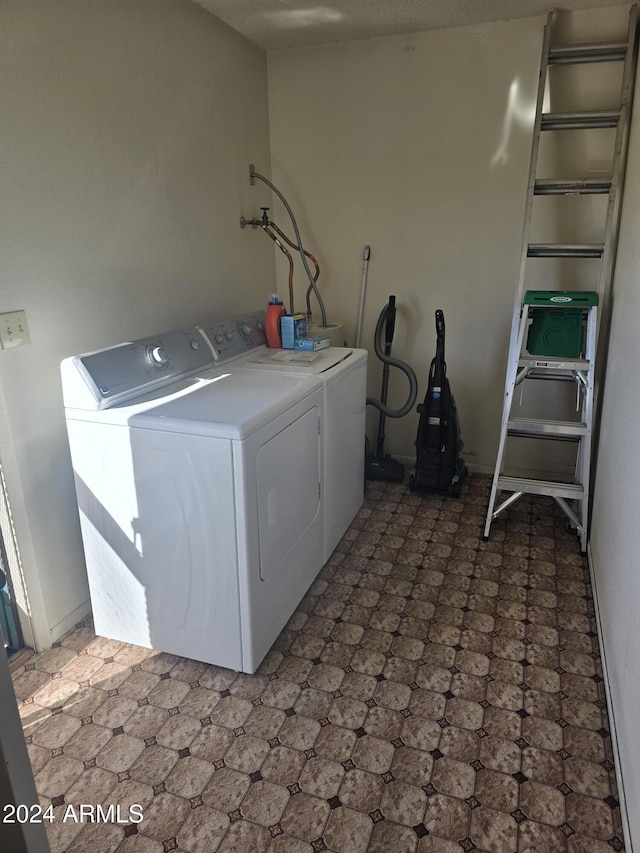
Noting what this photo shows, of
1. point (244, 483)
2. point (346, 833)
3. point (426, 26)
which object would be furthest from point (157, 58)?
point (346, 833)

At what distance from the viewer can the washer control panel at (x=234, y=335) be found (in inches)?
97.5

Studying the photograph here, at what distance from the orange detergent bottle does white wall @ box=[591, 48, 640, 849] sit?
4.91 ft

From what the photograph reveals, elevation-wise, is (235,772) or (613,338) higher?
(613,338)

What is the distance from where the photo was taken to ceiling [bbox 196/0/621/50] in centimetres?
258

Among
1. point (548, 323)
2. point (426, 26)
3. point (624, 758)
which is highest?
point (426, 26)

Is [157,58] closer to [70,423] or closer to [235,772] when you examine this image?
[70,423]

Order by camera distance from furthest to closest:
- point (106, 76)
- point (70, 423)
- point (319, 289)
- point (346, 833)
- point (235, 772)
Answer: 1. point (319, 289)
2. point (106, 76)
3. point (70, 423)
4. point (235, 772)
5. point (346, 833)

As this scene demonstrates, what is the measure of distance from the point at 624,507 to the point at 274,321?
66.9 inches

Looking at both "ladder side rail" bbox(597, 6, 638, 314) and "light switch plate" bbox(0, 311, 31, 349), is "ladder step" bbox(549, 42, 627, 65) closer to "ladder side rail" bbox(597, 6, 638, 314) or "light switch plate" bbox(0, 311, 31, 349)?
"ladder side rail" bbox(597, 6, 638, 314)

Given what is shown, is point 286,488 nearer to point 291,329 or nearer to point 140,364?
point 140,364

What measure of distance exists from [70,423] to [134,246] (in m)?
0.84

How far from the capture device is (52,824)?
1.47 metres

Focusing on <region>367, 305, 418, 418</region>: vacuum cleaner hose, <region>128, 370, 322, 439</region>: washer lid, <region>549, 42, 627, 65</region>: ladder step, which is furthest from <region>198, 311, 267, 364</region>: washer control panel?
<region>549, 42, 627, 65</region>: ladder step

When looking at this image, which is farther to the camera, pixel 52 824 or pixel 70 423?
pixel 70 423
